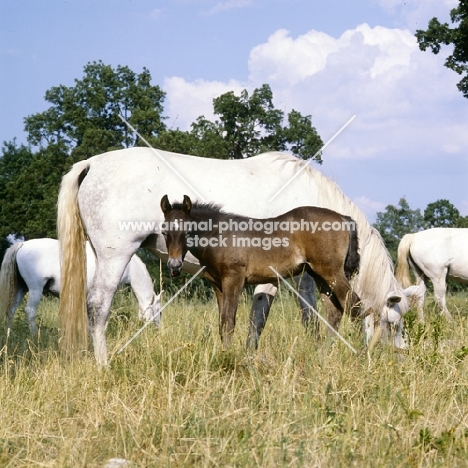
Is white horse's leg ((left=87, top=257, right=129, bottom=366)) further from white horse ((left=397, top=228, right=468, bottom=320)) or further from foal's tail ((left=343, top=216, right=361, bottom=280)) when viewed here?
white horse ((left=397, top=228, right=468, bottom=320))

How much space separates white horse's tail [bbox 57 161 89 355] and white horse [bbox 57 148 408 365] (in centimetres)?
1

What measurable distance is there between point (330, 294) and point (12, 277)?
7.08 metres

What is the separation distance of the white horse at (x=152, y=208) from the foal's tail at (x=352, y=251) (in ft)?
0.95

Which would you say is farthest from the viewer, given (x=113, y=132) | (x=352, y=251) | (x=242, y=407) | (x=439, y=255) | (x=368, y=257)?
(x=113, y=132)

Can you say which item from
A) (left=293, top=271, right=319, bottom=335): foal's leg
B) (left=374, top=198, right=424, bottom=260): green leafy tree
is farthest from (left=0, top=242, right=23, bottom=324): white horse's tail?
(left=374, top=198, right=424, bottom=260): green leafy tree

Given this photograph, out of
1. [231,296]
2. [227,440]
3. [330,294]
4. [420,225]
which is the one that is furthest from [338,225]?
[420,225]

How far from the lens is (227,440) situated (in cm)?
378

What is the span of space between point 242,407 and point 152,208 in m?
2.98

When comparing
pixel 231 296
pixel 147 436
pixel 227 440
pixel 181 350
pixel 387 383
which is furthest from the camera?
pixel 231 296

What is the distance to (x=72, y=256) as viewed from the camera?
287 inches

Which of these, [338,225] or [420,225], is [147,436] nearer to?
[338,225]

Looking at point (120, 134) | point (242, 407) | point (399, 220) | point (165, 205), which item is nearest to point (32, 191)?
point (120, 134)

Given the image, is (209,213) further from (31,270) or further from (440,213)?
(440,213)

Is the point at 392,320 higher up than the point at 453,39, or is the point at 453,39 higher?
the point at 453,39
